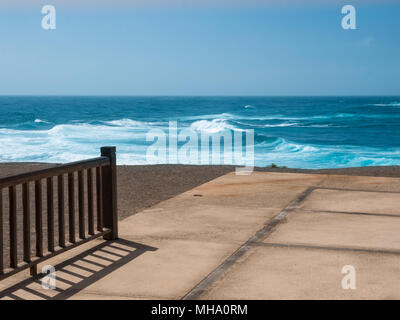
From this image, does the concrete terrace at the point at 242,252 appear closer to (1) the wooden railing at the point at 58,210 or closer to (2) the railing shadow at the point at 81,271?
(2) the railing shadow at the point at 81,271

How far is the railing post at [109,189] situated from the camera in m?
6.06

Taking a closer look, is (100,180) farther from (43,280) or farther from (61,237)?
(43,280)

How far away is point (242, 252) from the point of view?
19.0 feet

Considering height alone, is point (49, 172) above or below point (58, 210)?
above

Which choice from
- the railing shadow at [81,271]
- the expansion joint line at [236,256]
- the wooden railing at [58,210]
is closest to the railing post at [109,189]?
the wooden railing at [58,210]

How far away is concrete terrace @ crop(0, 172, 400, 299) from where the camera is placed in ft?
15.4

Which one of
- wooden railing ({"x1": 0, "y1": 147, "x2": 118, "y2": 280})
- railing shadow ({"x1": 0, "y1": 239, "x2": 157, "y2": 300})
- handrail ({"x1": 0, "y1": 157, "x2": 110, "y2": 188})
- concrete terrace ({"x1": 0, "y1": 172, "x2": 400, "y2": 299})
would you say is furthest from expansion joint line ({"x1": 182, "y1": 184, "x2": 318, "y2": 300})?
handrail ({"x1": 0, "y1": 157, "x2": 110, "y2": 188})

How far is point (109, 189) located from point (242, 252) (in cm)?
145

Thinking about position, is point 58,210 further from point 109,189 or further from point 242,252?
point 242,252

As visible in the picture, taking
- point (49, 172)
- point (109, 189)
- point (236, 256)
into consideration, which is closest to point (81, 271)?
point (49, 172)

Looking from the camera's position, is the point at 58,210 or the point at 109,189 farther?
the point at 109,189

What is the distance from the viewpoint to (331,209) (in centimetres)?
793

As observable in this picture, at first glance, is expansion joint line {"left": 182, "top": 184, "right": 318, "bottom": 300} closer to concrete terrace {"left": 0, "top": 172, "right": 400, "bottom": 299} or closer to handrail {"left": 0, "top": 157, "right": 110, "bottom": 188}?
concrete terrace {"left": 0, "top": 172, "right": 400, "bottom": 299}
